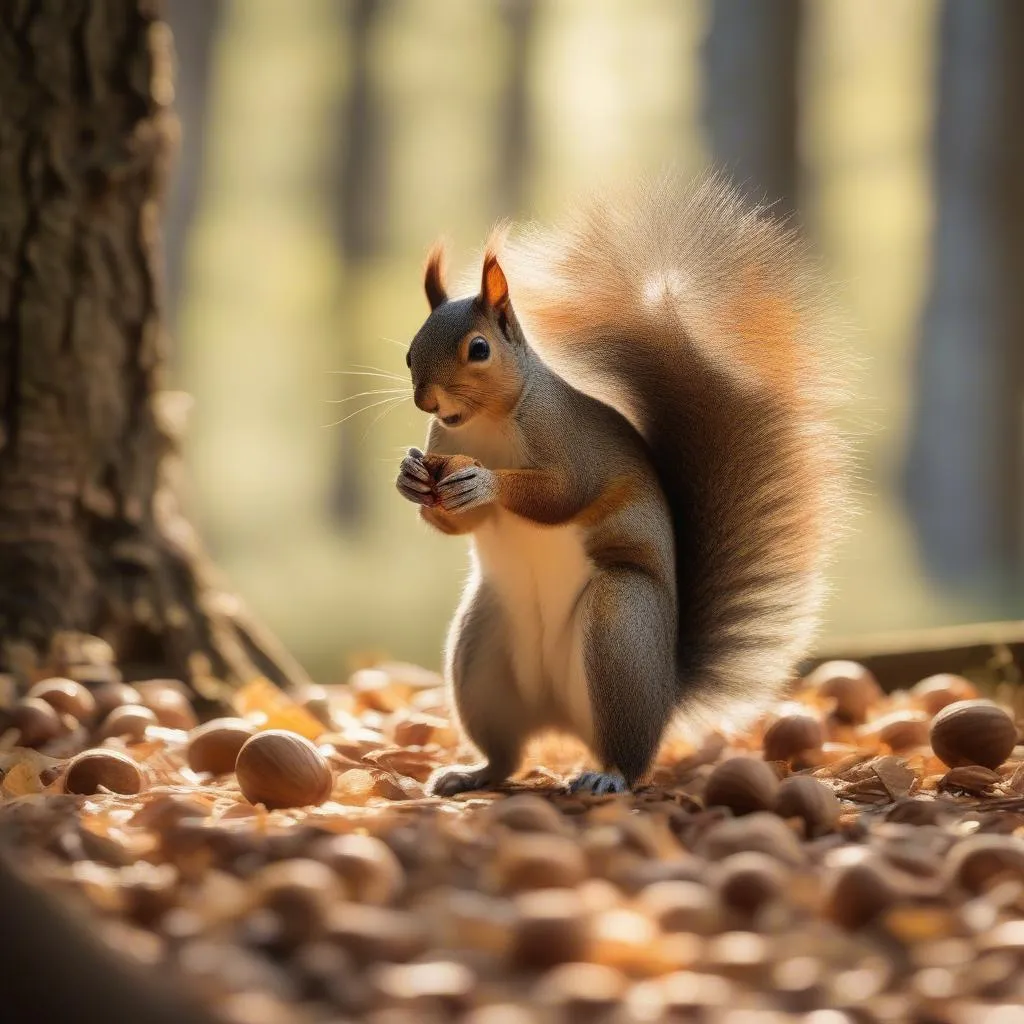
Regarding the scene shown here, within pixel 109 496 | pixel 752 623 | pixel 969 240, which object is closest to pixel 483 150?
pixel 969 240

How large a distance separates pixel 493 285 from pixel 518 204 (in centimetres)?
705

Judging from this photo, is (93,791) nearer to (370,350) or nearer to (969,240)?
(969,240)

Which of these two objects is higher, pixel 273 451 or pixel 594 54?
pixel 594 54

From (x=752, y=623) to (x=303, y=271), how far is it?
758cm

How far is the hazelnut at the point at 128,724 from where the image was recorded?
6.02 ft

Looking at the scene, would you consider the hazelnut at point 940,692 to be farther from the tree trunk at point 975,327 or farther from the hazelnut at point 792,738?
the tree trunk at point 975,327

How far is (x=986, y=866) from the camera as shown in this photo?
1.09 meters

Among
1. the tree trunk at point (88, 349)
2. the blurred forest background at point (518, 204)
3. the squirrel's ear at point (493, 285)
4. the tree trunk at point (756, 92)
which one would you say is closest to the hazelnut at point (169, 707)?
the tree trunk at point (88, 349)

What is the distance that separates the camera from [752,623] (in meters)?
1.72

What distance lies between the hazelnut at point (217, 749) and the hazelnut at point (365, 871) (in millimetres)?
636

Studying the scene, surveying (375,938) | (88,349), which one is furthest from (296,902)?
(88,349)

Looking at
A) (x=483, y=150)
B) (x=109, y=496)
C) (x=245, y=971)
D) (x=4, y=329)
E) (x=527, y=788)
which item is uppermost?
(x=483, y=150)

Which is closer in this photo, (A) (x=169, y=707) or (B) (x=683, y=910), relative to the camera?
(B) (x=683, y=910)

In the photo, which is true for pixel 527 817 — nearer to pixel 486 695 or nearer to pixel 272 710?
Answer: pixel 486 695
